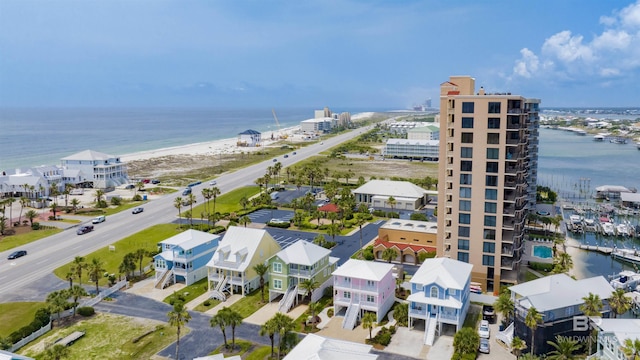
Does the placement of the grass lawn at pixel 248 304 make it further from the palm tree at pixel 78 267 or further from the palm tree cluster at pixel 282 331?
the palm tree at pixel 78 267

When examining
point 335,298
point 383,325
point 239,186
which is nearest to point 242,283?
point 335,298

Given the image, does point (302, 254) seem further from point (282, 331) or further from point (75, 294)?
point (75, 294)

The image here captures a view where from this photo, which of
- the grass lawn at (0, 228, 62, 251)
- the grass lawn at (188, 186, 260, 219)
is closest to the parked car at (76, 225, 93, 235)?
the grass lawn at (0, 228, 62, 251)

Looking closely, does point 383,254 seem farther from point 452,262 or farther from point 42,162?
point 42,162

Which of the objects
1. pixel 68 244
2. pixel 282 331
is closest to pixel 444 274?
pixel 282 331

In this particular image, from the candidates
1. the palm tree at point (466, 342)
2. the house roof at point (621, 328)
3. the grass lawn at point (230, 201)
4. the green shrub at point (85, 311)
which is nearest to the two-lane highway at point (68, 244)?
the grass lawn at point (230, 201)
